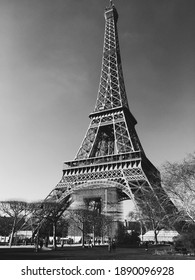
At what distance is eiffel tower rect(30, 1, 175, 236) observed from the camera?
38.4 meters

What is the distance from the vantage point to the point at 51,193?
4397 cm

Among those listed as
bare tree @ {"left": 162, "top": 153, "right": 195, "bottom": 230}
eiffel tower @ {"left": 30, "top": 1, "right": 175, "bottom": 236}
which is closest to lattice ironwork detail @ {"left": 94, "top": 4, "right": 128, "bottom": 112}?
eiffel tower @ {"left": 30, "top": 1, "right": 175, "bottom": 236}

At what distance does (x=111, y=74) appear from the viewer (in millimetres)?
59250

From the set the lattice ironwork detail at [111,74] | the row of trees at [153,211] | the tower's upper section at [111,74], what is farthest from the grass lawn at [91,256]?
the lattice ironwork detail at [111,74]

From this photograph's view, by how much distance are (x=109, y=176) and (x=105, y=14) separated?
4860cm

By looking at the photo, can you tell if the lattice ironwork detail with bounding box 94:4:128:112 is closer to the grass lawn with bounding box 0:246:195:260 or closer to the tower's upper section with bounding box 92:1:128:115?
the tower's upper section with bounding box 92:1:128:115

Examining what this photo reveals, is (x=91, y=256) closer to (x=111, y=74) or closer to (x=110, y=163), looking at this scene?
(x=110, y=163)

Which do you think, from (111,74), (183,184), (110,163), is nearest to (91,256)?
(183,184)

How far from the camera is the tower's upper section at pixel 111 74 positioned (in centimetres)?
5454

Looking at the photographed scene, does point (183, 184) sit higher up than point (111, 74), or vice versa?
point (111, 74)

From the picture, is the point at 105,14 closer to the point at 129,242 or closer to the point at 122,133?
the point at 122,133

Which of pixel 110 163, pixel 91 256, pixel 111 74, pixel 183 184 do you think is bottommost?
pixel 91 256

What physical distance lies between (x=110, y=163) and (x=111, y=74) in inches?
1025
